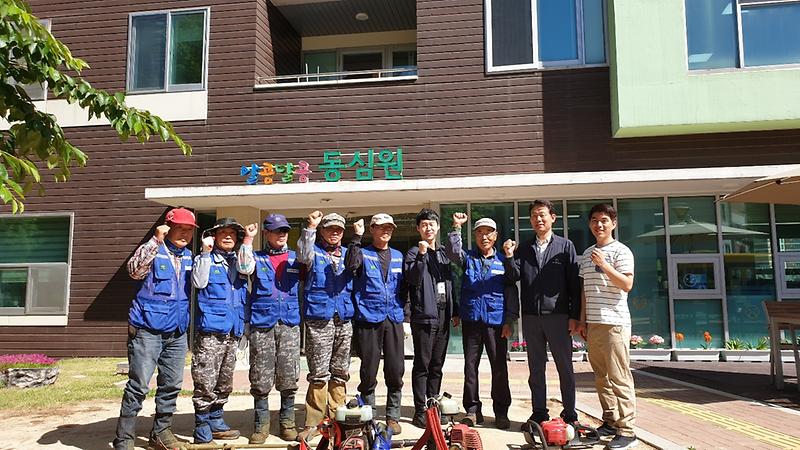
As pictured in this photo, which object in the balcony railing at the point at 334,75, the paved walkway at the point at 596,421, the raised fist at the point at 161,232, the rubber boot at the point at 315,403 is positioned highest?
the balcony railing at the point at 334,75

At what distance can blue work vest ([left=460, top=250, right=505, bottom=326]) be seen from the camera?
17.6ft

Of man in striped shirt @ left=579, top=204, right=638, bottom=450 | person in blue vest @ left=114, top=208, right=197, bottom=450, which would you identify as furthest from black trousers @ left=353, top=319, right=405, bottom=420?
man in striped shirt @ left=579, top=204, right=638, bottom=450

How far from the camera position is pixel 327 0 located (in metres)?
12.2

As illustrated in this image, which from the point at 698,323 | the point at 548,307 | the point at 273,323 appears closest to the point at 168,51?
the point at 273,323

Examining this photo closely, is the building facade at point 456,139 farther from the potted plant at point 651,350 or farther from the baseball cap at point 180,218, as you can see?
the baseball cap at point 180,218

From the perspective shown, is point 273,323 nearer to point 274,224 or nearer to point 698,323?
point 274,224

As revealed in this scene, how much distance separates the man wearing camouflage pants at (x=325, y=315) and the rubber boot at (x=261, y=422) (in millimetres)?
347

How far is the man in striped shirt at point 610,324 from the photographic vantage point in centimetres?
469

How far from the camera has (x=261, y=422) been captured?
16.5 ft

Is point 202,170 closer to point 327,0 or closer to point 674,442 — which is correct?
point 327,0

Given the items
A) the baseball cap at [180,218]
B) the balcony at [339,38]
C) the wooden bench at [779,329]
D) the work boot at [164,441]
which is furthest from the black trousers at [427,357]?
the balcony at [339,38]

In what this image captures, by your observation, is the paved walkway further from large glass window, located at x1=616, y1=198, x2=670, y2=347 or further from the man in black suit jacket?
large glass window, located at x1=616, y1=198, x2=670, y2=347

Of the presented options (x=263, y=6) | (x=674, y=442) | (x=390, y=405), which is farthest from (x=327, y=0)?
(x=674, y=442)

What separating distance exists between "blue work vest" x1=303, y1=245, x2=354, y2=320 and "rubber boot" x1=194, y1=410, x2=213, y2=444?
1.15 m
